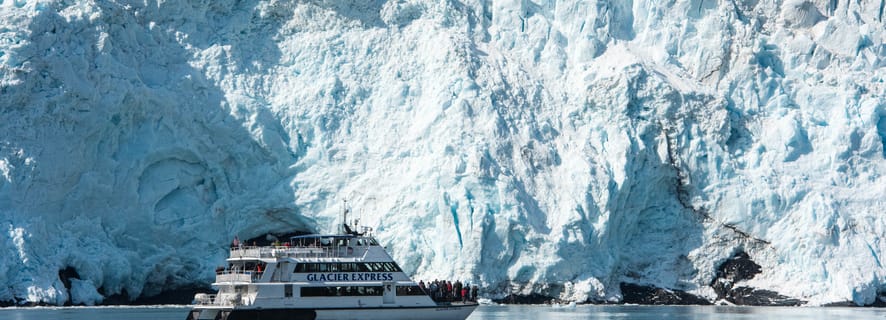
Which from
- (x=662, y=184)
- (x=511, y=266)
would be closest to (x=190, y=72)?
(x=511, y=266)

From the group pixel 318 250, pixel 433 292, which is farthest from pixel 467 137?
pixel 318 250

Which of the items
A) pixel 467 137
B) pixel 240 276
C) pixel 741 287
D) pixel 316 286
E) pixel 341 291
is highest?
pixel 467 137

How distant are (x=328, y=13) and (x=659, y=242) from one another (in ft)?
44.5

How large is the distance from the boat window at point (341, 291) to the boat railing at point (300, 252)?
77 cm

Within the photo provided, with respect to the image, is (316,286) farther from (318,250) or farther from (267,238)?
(267,238)

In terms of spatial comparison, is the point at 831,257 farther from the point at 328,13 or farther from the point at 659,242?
the point at 328,13

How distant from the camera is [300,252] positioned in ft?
110

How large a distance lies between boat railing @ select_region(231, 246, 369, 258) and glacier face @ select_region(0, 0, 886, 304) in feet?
35.9

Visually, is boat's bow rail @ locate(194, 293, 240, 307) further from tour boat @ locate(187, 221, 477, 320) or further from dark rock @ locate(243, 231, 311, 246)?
dark rock @ locate(243, 231, 311, 246)

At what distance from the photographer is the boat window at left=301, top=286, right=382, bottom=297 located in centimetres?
3322

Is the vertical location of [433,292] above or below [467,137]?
below

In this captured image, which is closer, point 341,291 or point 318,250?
point 341,291

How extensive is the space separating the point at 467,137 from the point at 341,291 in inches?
563

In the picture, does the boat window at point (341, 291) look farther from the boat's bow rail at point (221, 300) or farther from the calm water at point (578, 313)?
the calm water at point (578, 313)
